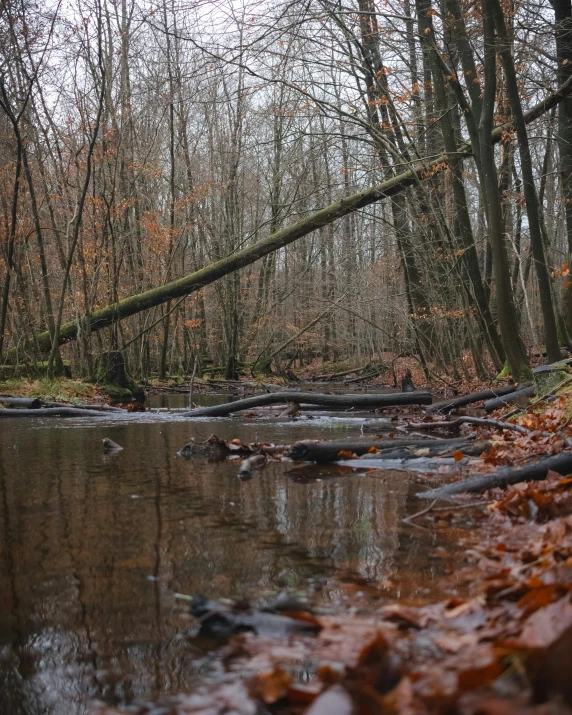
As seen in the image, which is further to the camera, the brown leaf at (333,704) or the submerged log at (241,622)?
the submerged log at (241,622)

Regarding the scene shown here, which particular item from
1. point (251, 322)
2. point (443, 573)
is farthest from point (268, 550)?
point (251, 322)

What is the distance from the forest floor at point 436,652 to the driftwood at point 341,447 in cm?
272

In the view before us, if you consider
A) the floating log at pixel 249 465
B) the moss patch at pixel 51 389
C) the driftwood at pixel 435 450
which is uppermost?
the moss patch at pixel 51 389

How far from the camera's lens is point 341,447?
565 centimetres

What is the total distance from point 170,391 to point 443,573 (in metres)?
16.9

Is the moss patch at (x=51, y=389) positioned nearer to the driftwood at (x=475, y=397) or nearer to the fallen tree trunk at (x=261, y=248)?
the fallen tree trunk at (x=261, y=248)

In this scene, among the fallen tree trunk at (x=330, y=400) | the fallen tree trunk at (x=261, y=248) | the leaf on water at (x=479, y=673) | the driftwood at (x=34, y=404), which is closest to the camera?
the leaf on water at (x=479, y=673)

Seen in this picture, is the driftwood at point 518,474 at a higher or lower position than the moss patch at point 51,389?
lower

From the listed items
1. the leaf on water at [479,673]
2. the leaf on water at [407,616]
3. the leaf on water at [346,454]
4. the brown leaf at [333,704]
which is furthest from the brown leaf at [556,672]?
the leaf on water at [346,454]

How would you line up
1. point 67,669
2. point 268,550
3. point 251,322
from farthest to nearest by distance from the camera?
point 251,322
point 268,550
point 67,669

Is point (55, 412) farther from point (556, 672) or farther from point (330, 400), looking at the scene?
point (556, 672)

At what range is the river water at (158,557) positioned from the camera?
185 cm

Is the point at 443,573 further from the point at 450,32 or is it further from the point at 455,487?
the point at 450,32

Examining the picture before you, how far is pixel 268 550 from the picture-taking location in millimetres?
2990
